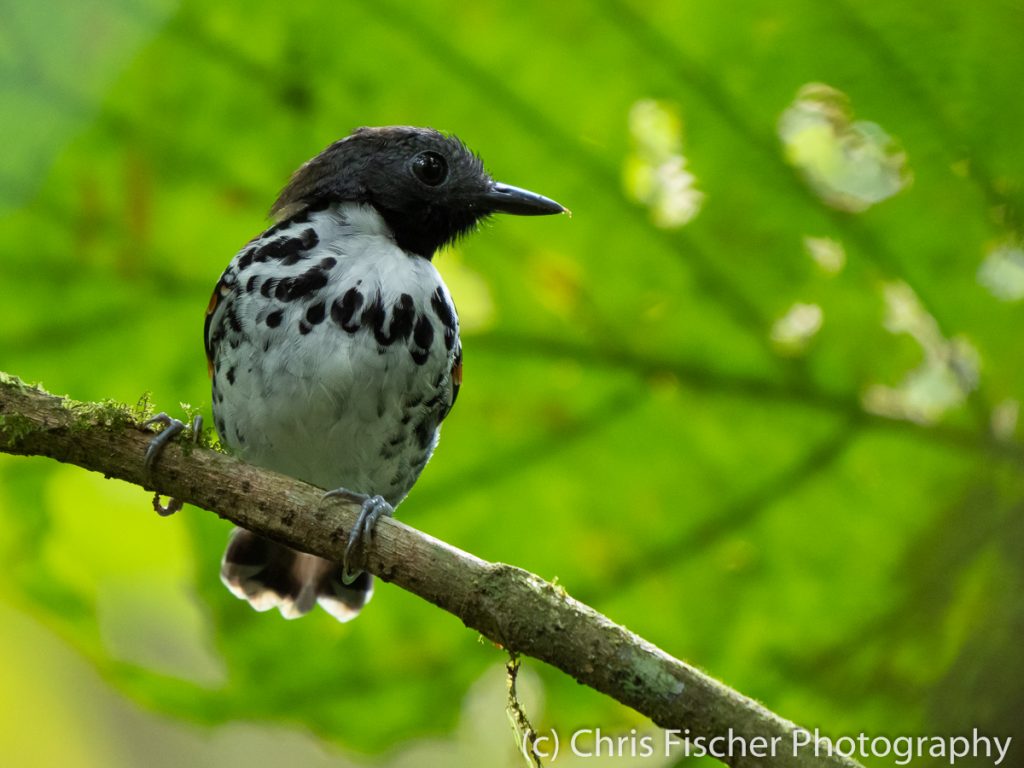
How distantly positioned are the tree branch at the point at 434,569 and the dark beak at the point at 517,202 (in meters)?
1.00

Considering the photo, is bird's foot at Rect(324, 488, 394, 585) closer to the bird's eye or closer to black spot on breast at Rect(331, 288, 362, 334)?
black spot on breast at Rect(331, 288, 362, 334)

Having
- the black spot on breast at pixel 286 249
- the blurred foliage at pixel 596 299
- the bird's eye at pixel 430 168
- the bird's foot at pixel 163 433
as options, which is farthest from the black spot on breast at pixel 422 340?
the bird's foot at pixel 163 433

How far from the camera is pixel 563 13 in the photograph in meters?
2.78

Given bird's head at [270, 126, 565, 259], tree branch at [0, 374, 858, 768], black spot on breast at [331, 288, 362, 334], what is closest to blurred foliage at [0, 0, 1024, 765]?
bird's head at [270, 126, 565, 259]

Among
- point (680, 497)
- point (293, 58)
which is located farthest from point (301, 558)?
point (293, 58)

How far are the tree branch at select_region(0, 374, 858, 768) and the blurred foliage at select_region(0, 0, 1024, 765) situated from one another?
620 mm

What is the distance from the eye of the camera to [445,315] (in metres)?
3.04

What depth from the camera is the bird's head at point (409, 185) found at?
10.1 feet

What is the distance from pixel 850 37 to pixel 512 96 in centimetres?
76

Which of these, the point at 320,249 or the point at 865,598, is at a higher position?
the point at 320,249

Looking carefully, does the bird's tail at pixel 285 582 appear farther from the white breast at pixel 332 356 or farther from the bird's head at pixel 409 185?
the bird's head at pixel 409 185

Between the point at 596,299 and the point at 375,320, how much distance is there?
21.6 inches

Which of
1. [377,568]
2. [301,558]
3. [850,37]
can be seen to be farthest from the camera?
[301,558]

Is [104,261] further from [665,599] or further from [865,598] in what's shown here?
[865,598]
